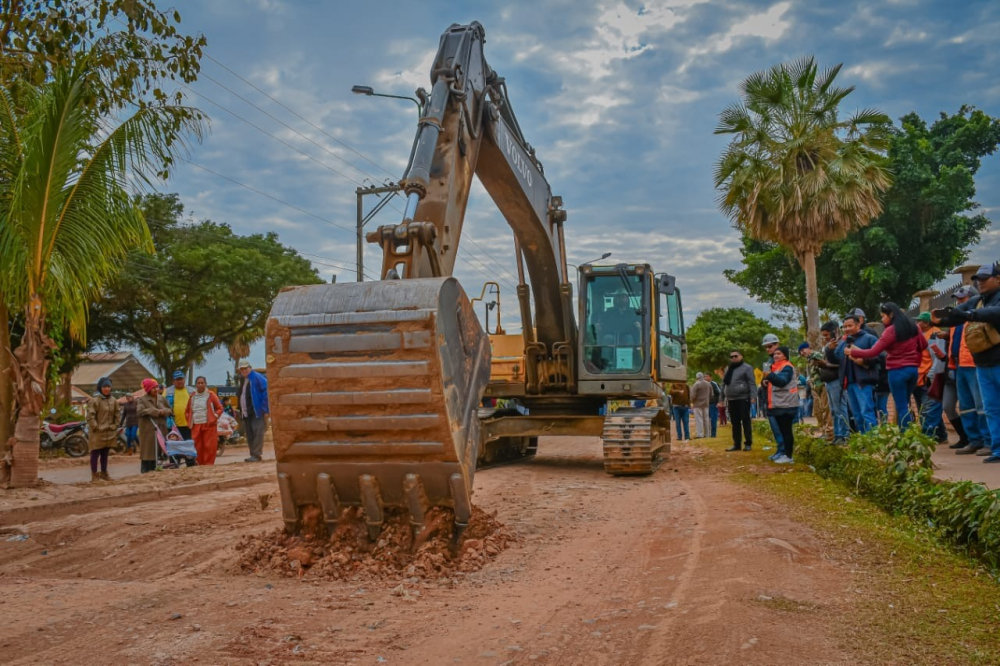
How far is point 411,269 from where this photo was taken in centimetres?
566

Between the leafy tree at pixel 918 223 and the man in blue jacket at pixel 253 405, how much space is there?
2194 centimetres

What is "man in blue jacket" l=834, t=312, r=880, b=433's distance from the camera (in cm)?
927

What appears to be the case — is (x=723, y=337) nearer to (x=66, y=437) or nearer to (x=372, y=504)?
(x=66, y=437)

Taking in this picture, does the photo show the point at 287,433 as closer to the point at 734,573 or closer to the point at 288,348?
the point at 288,348

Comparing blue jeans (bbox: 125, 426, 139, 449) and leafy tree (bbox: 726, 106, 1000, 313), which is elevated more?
leafy tree (bbox: 726, 106, 1000, 313)

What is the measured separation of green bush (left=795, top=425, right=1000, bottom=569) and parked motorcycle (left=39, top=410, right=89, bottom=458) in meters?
16.6

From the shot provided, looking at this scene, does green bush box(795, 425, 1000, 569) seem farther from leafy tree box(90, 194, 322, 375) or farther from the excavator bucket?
leafy tree box(90, 194, 322, 375)

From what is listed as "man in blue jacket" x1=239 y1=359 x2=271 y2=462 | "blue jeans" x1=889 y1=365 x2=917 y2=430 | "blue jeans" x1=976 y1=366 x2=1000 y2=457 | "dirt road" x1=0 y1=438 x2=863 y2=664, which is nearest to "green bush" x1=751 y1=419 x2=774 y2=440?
"blue jeans" x1=889 y1=365 x2=917 y2=430

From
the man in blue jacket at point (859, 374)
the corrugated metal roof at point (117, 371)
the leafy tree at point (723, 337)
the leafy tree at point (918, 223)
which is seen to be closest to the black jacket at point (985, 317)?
the man in blue jacket at point (859, 374)

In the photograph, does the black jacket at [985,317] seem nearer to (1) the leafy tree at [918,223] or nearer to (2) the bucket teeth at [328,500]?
(2) the bucket teeth at [328,500]

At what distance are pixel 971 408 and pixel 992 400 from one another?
58.2 inches

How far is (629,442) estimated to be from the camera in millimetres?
10242

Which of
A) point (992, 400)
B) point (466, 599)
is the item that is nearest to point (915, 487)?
point (992, 400)

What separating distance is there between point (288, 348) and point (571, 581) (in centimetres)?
229
